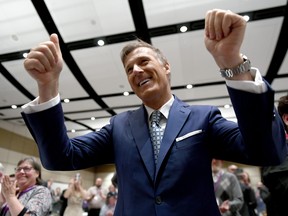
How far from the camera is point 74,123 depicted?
10.4 meters

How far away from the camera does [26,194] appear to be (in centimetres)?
228

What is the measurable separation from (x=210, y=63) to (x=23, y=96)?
5.77 meters

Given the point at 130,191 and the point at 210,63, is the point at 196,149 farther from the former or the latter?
the point at 210,63

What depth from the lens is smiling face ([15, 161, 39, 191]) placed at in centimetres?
239

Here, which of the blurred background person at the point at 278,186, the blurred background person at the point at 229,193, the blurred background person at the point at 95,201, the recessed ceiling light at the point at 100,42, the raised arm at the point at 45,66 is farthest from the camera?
the blurred background person at the point at 95,201

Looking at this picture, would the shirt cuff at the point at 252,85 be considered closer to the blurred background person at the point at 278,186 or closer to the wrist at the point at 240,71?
the wrist at the point at 240,71

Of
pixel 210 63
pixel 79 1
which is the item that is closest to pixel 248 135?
pixel 79 1

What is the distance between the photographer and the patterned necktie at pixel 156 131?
92 centimetres

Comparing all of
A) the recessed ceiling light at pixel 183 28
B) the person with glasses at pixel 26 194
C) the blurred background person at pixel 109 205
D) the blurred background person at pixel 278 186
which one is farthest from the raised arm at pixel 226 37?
the blurred background person at pixel 109 205

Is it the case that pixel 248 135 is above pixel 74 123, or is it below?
above

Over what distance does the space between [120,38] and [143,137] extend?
4.62 m

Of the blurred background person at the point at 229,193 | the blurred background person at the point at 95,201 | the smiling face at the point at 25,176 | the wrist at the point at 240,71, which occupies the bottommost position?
the blurred background person at the point at 95,201

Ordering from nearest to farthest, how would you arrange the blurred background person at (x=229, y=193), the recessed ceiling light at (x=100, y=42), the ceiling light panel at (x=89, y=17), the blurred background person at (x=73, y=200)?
1. the blurred background person at (x=229, y=193)
2. the blurred background person at (x=73, y=200)
3. the ceiling light panel at (x=89, y=17)
4. the recessed ceiling light at (x=100, y=42)

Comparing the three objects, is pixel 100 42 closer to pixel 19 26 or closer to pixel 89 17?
pixel 89 17
